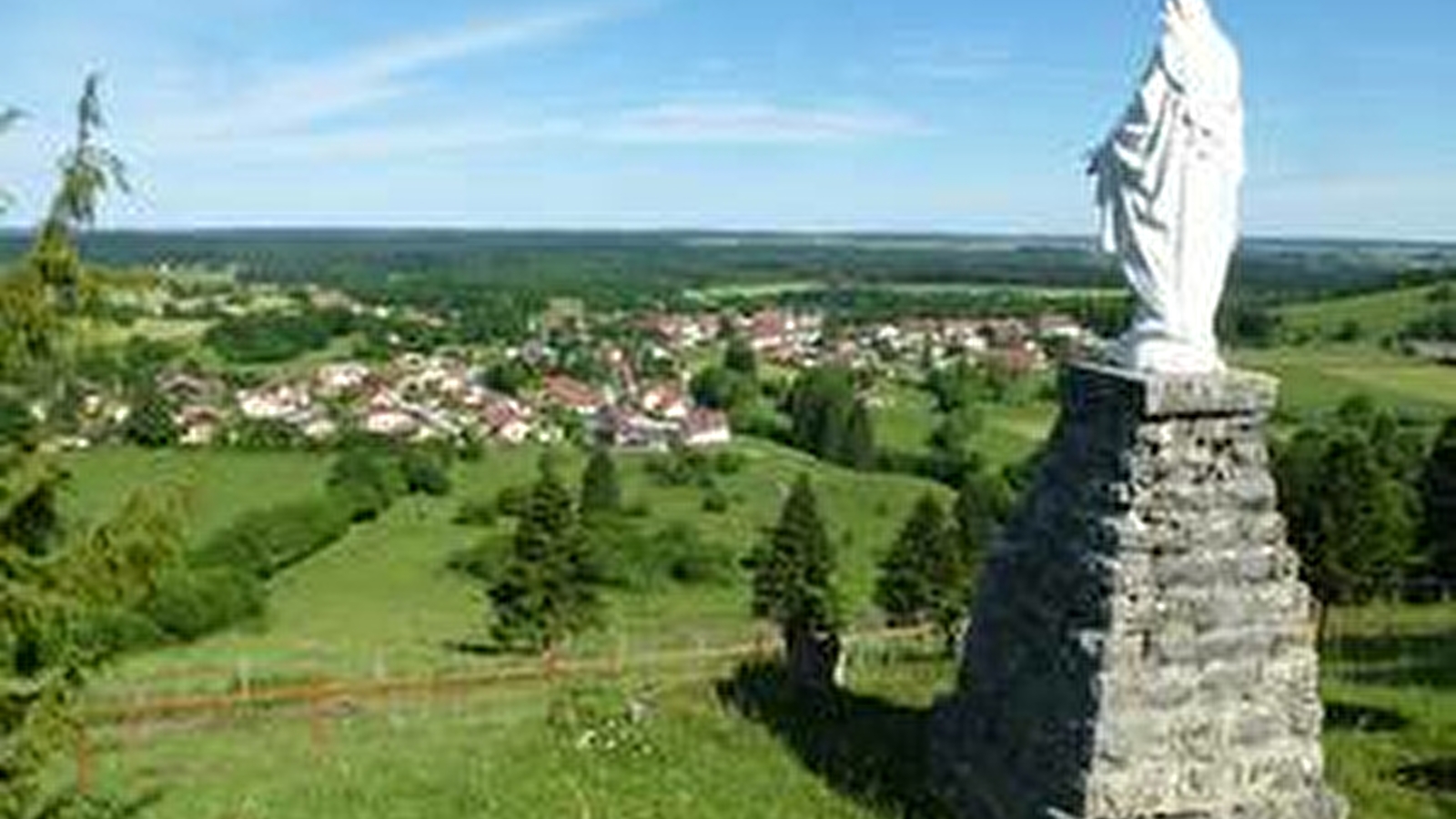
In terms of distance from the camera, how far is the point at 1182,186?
1493 cm

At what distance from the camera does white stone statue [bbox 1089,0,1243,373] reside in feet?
48.9

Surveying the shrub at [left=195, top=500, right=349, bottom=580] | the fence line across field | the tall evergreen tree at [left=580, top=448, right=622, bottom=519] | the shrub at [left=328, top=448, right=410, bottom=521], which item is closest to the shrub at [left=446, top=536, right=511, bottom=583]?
the tall evergreen tree at [left=580, top=448, right=622, bottom=519]

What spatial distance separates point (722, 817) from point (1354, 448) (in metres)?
41.3

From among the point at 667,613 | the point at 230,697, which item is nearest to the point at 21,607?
the point at 230,697

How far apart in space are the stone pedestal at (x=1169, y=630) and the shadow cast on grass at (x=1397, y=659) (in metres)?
9.29

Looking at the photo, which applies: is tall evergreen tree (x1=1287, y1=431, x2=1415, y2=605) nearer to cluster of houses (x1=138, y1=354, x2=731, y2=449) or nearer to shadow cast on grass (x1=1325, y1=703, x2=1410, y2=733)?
shadow cast on grass (x1=1325, y1=703, x2=1410, y2=733)

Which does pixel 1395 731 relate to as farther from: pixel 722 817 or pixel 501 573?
pixel 501 573

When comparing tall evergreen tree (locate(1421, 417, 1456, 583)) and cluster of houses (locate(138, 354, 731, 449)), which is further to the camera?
cluster of houses (locate(138, 354, 731, 449))

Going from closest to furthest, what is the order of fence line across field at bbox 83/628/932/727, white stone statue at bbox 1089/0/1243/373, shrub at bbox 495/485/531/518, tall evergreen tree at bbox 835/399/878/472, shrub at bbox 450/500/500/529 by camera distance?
white stone statue at bbox 1089/0/1243/373 → fence line across field at bbox 83/628/932/727 → shrub at bbox 450/500/500/529 → shrub at bbox 495/485/531/518 → tall evergreen tree at bbox 835/399/878/472

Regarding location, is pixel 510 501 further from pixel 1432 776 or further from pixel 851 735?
pixel 1432 776

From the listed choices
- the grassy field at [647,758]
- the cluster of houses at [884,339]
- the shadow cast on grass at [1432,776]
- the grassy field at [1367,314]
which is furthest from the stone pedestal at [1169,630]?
the grassy field at [1367,314]

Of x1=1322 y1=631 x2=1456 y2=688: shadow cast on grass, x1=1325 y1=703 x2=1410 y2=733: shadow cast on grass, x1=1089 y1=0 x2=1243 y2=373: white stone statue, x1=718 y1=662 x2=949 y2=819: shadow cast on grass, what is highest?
x1=1089 y1=0 x2=1243 y2=373: white stone statue

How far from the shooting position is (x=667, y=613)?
68188mm

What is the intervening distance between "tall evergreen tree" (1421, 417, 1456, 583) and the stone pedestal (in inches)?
1478
